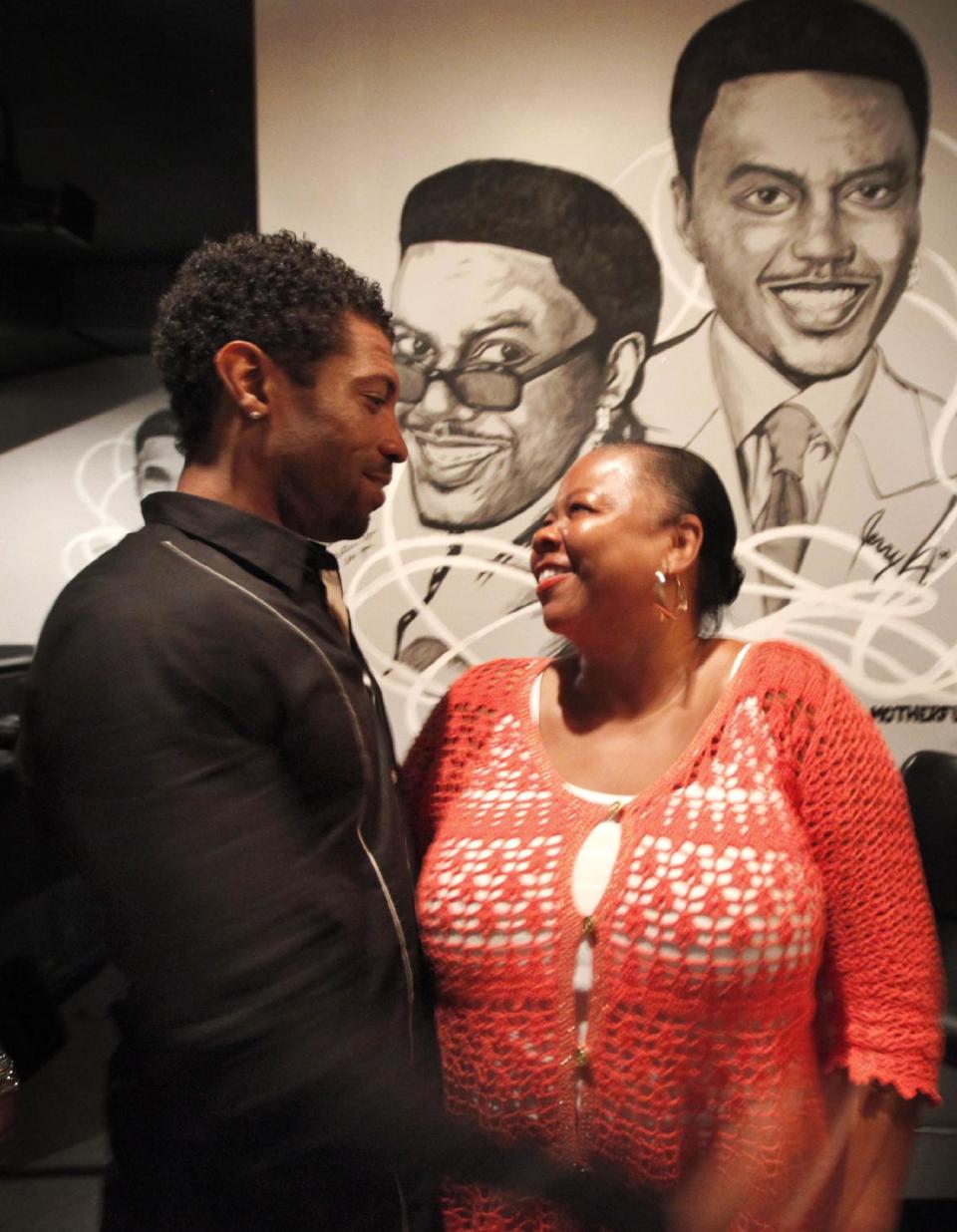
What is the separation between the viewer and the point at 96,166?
137cm

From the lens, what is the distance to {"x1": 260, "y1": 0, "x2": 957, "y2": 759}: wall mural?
5.40ft

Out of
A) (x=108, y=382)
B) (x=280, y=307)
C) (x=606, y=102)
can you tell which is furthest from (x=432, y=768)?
(x=606, y=102)

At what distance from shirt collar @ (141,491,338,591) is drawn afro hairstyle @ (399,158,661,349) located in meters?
1.04

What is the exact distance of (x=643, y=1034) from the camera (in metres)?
0.96

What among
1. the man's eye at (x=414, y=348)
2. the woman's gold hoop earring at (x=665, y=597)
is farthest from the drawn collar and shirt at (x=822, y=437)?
the woman's gold hoop earring at (x=665, y=597)

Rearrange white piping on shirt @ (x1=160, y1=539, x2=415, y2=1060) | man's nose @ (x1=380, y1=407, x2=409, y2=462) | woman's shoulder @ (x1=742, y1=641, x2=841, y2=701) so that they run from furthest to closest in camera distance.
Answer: woman's shoulder @ (x1=742, y1=641, x2=841, y2=701)
man's nose @ (x1=380, y1=407, x2=409, y2=462)
white piping on shirt @ (x1=160, y1=539, x2=415, y2=1060)

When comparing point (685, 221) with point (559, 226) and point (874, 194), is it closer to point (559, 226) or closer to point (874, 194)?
point (559, 226)

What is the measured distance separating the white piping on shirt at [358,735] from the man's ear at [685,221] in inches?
49.2

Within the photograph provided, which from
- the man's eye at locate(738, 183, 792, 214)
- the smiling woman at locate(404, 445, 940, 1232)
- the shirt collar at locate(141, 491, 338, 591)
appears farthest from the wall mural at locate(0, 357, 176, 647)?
the man's eye at locate(738, 183, 792, 214)

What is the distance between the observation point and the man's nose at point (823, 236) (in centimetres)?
166

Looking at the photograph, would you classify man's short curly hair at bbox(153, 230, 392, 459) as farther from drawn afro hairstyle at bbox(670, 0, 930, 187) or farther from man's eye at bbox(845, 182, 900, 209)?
man's eye at bbox(845, 182, 900, 209)

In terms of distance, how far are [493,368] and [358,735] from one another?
107 centimetres

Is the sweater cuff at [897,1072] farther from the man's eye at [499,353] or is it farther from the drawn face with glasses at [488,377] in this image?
the man's eye at [499,353]
